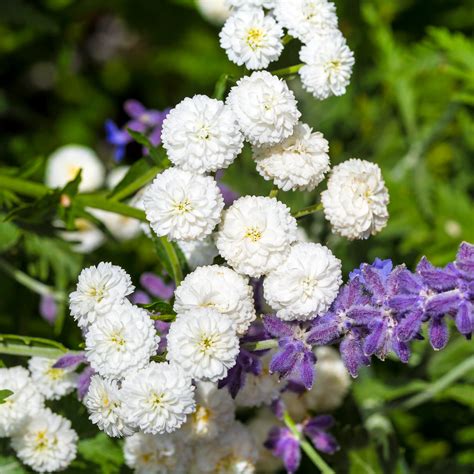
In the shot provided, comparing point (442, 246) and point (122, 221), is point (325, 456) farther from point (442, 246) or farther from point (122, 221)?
point (122, 221)

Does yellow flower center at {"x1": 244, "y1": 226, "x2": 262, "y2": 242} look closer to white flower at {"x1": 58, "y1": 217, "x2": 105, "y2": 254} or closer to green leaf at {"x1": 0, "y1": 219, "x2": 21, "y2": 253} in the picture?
green leaf at {"x1": 0, "y1": 219, "x2": 21, "y2": 253}

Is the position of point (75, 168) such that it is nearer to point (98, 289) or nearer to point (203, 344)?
point (98, 289)

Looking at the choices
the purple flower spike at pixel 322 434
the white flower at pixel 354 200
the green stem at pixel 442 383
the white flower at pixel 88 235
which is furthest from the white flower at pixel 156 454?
the white flower at pixel 88 235

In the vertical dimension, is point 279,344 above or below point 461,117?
above

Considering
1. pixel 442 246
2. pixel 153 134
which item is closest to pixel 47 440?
pixel 153 134

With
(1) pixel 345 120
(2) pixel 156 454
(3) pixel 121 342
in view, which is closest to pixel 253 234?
(3) pixel 121 342

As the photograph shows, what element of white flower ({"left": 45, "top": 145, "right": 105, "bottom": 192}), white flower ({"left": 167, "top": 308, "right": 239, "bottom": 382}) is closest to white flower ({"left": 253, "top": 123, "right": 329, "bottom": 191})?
white flower ({"left": 167, "top": 308, "right": 239, "bottom": 382})
